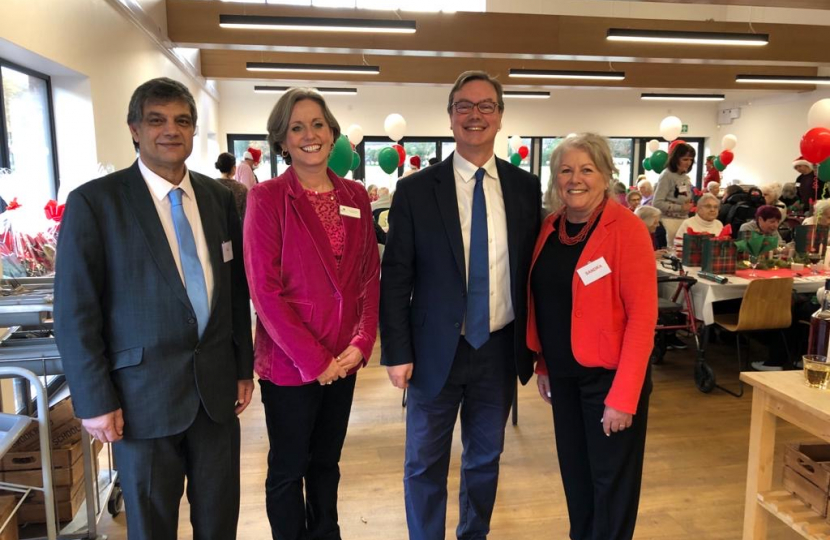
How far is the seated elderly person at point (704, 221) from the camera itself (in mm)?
4762

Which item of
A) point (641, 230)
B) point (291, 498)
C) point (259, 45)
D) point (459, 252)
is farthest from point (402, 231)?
point (259, 45)

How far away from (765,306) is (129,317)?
4.10 m

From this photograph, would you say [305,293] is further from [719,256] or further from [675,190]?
[675,190]

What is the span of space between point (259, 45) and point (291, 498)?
7.20m

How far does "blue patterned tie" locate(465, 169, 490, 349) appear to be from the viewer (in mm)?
1854

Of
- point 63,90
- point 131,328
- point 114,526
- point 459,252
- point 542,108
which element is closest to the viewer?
point 131,328

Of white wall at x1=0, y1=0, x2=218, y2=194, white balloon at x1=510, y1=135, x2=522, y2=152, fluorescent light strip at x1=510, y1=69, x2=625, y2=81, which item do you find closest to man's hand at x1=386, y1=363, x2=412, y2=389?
white wall at x1=0, y1=0, x2=218, y2=194

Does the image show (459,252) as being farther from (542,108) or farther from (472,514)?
(542,108)

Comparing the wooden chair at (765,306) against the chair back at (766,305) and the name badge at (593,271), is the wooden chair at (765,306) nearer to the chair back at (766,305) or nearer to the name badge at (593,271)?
the chair back at (766,305)

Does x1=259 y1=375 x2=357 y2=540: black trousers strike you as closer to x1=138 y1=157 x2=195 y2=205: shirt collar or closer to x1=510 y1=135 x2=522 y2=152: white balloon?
x1=138 y1=157 x2=195 y2=205: shirt collar

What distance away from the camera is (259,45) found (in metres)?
7.74

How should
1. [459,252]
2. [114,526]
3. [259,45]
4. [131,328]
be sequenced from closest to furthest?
[131,328] < [459,252] < [114,526] < [259,45]

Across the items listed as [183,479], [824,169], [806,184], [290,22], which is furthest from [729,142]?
[183,479]

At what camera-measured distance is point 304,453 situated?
1900 millimetres
